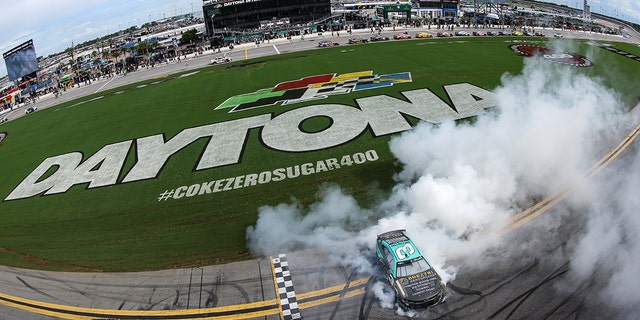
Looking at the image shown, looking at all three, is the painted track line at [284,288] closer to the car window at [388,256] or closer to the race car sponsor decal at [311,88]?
the car window at [388,256]

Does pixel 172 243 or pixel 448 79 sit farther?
pixel 448 79

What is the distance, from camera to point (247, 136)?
3478cm

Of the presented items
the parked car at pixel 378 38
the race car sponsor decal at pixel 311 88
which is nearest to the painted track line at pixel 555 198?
the race car sponsor decal at pixel 311 88

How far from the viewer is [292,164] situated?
28578 mm

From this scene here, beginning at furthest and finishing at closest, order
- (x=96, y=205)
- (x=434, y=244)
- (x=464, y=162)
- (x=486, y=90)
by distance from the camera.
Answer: (x=486, y=90) → (x=96, y=205) → (x=464, y=162) → (x=434, y=244)

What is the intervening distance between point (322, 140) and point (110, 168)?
17.9 m

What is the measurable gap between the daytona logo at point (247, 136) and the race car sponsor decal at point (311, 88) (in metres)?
4.48

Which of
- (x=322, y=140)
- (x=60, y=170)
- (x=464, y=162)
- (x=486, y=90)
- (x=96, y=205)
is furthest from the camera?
(x=486, y=90)

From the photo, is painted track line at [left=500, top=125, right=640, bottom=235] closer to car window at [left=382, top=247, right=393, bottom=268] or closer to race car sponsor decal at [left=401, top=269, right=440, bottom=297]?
race car sponsor decal at [left=401, top=269, right=440, bottom=297]

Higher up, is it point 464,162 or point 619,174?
point 464,162

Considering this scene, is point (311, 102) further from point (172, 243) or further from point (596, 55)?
point (596, 55)

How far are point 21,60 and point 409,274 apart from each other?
339 feet

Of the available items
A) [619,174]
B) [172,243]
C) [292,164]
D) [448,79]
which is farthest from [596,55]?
[172,243]

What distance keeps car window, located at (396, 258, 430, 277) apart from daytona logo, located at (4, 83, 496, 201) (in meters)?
15.6
